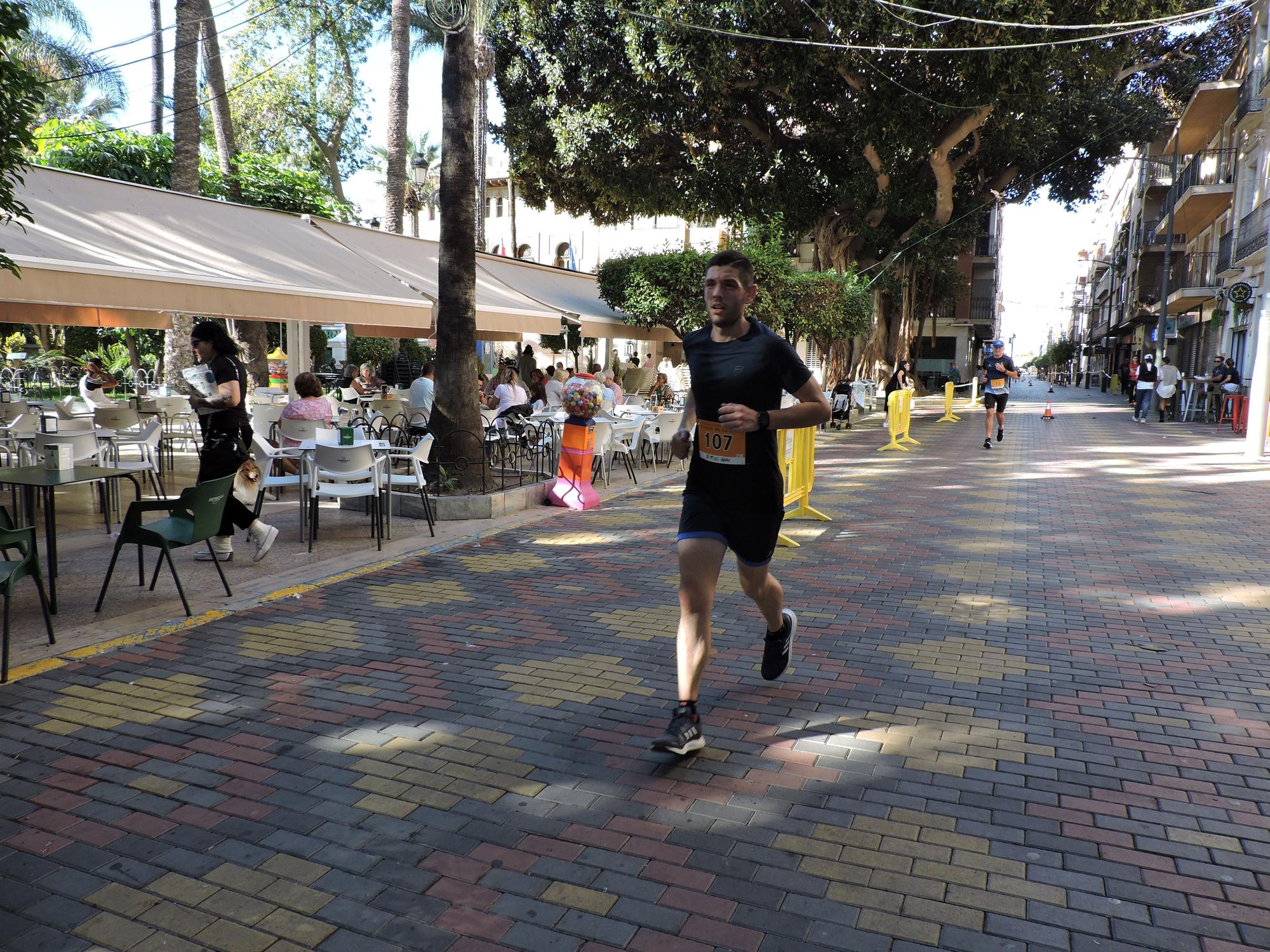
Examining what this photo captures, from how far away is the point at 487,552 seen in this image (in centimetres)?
762

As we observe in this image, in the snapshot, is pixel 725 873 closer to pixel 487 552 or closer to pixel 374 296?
pixel 487 552

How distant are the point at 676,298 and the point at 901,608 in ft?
44.0

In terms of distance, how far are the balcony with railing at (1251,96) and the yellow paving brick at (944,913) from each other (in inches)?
1122

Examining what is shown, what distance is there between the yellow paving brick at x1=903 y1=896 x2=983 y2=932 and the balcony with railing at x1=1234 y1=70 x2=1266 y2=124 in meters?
28.5

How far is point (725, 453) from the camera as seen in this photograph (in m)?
3.70

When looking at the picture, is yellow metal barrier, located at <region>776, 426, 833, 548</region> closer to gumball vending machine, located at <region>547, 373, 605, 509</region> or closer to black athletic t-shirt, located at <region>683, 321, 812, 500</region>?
gumball vending machine, located at <region>547, 373, 605, 509</region>

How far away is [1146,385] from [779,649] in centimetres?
2407

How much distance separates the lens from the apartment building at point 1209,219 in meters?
26.0

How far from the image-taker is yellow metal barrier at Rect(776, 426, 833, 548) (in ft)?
26.8

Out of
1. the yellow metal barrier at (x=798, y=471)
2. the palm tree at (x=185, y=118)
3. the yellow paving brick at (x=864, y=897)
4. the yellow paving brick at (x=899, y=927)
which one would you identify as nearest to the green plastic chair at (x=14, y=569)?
the yellow paving brick at (x=864, y=897)

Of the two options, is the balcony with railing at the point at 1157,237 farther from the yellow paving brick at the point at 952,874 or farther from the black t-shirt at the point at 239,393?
the yellow paving brick at the point at 952,874

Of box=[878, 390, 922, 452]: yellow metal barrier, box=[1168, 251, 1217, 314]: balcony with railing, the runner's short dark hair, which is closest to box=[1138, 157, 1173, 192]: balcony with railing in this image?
box=[1168, 251, 1217, 314]: balcony with railing

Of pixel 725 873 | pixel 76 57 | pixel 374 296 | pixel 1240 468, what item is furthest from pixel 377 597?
pixel 76 57

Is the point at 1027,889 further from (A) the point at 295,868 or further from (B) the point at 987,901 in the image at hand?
(A) the point at 295,868
